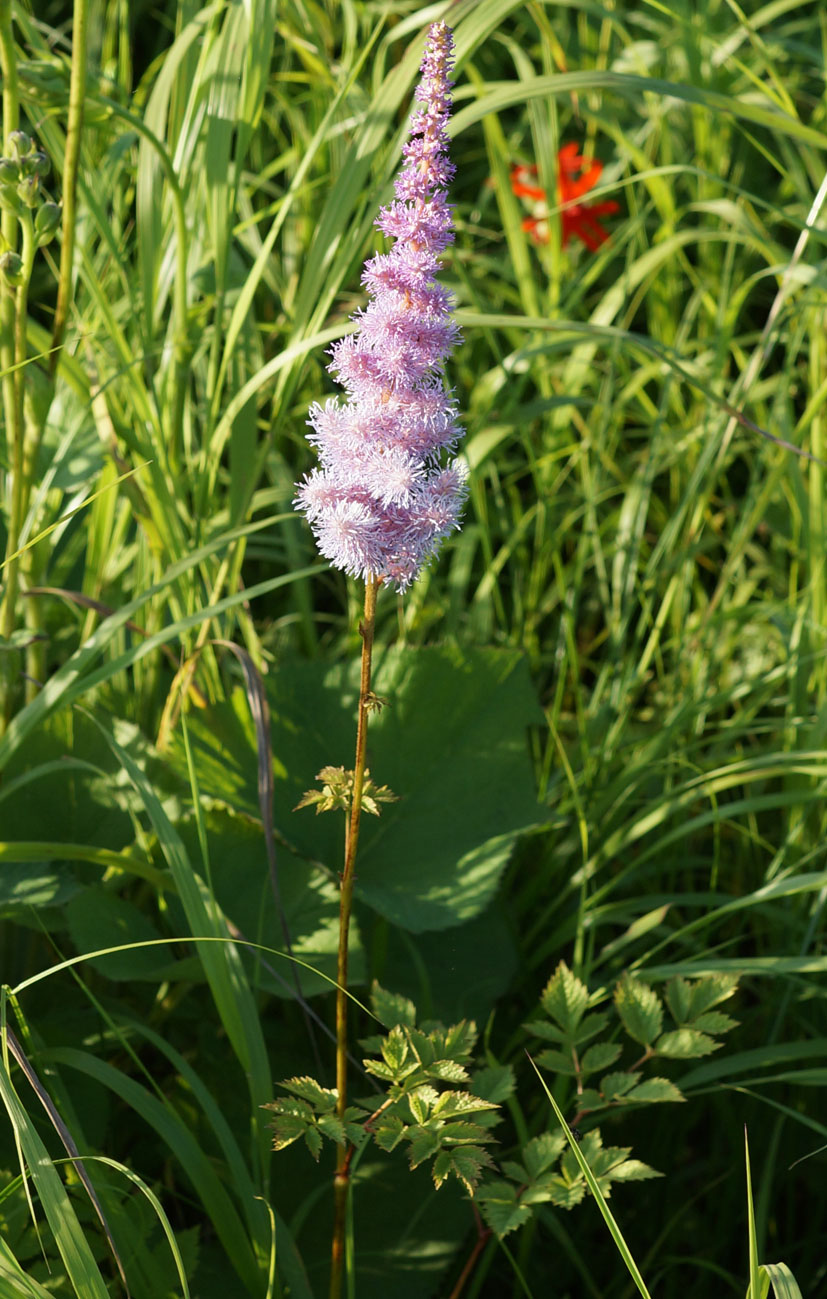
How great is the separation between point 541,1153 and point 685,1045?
0.19 m

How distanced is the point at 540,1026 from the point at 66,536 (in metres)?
1.31

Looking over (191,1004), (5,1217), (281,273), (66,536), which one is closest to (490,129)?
(281,273)

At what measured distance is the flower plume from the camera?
36.5 inches

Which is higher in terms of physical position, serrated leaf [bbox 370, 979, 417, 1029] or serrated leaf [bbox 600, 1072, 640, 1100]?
serrated leaf [bbox 370, 979, 417, 1029]

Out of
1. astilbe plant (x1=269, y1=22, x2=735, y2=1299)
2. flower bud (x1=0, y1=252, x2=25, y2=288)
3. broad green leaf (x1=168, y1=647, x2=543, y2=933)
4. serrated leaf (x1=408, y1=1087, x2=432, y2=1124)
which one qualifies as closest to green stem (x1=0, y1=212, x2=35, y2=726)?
flower bud (x1=0, y1=252, x2=25, y2=288)

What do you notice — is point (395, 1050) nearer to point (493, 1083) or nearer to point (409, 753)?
point (493, 1083)

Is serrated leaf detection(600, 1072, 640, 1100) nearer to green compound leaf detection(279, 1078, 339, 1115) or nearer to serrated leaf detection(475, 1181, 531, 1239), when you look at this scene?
serrated leaf detection(475, 1181, 531, 1239)

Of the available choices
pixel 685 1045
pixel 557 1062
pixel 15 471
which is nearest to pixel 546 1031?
pixel 557 1062

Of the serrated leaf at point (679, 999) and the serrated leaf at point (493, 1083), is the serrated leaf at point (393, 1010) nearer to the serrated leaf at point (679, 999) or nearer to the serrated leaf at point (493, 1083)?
the serrated leaf at point (493, 1083)

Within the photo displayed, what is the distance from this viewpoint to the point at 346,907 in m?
1.08

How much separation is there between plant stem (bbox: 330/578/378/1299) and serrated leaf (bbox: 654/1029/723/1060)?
352 mm

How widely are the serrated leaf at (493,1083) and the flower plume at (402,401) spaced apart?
0.57 metres

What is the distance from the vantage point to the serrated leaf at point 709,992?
127 centimetres

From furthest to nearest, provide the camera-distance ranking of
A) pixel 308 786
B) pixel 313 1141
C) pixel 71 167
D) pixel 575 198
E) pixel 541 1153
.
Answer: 1. pixel 575 198
2. pixel 308 786
3. pixel 71 167
4. pixel 541 1153
5. pixel 313 1141
